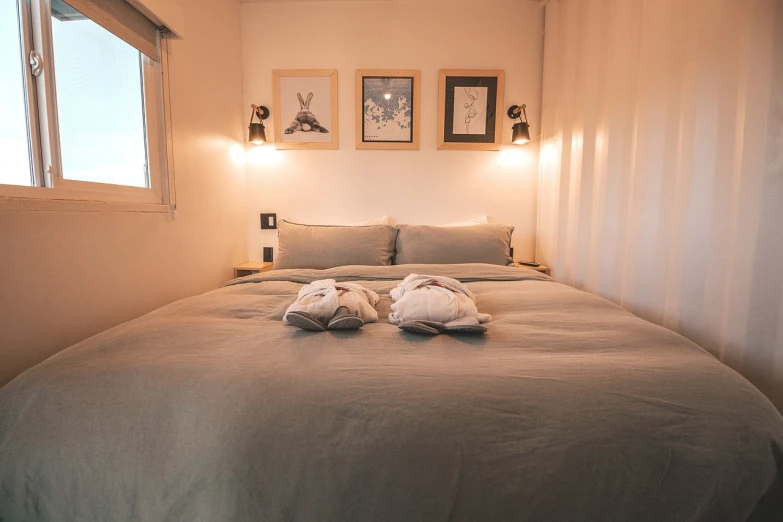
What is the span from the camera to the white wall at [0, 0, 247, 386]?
1.12 m

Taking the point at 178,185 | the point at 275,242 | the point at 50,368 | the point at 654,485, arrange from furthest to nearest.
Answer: the point at 275,242 < the point at 178,185 < the point at 50,368 < the point at 654,485

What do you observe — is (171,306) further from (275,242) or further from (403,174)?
(403,174)

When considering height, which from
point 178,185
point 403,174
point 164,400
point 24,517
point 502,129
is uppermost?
point 502,129

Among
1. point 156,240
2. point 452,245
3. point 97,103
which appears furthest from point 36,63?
point 452,245

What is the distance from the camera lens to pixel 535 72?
2.67 metres

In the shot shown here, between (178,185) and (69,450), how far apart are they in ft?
5.08

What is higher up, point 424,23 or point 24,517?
point 424,23

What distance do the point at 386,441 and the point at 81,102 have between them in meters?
1.66

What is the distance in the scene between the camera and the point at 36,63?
1194 mm

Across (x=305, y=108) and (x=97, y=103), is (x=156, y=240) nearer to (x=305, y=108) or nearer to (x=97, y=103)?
(x=97, y=103)

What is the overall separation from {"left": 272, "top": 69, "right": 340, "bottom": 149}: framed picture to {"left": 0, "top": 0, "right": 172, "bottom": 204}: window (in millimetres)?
943

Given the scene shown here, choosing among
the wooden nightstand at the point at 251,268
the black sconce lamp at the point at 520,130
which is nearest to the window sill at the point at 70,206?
the wooden nightstand at the point at 251,268

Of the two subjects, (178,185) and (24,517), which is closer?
(24,517)

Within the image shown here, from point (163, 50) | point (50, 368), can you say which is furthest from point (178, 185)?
point (50, 368)
